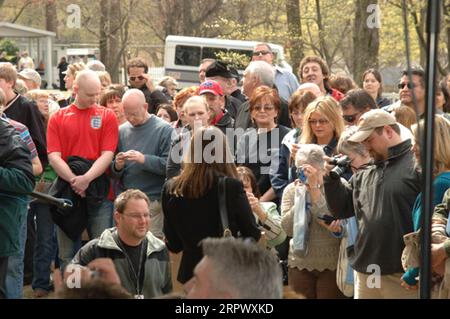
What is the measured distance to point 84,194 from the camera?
27.9 ft

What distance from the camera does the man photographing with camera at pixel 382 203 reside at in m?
5.94

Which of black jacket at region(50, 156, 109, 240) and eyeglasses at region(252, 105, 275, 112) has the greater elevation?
eyeglasses at region(252, 105, 275, 112)

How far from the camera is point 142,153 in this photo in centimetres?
848

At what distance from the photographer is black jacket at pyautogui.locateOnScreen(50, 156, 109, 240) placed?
850 cm

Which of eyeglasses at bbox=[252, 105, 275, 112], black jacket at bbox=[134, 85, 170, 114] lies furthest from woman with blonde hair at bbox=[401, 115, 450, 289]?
black jacket at bbox=[134, 85, 170, 114]

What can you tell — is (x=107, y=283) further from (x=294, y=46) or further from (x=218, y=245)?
(x=294, y=46)

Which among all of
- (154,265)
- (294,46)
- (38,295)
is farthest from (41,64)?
(154,265)

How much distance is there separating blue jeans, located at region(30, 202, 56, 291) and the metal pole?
6.09m

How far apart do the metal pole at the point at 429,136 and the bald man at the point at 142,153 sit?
15.3 ft

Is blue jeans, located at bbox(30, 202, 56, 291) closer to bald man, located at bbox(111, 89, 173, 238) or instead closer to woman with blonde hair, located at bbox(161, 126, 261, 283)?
bald man, located at bbox(111, 89, 173, 238)

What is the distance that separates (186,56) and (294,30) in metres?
Result: 13.2

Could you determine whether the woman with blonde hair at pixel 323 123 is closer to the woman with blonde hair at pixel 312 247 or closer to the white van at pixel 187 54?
the woman with blonde hair at pixel 312 247

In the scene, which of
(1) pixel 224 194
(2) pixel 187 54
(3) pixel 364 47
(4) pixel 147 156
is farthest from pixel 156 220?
(2) pixel 187 54
